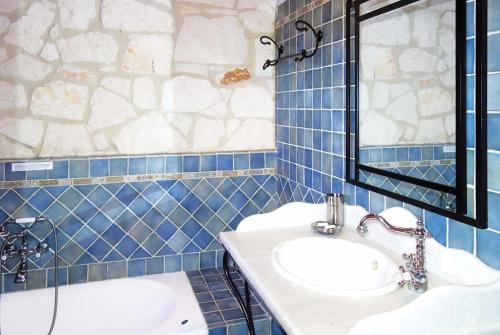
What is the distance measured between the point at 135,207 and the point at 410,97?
1736 millimetres

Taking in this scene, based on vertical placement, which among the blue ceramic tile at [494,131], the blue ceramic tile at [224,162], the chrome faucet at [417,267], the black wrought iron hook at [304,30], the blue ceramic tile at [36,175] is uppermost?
the black wrought iron hook at [304,30]

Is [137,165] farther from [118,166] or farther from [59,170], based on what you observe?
[59,170]

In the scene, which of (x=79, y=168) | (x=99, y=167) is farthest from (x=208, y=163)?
(x=79, y=168)

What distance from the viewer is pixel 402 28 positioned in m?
1.55

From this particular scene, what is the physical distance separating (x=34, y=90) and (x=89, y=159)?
1.59ft

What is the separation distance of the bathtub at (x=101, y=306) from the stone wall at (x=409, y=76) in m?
1.31

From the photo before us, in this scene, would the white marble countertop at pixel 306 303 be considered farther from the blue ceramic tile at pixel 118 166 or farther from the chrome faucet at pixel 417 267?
the blue ceramic tile at pixel 118 166

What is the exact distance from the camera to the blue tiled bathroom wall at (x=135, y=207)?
244cm

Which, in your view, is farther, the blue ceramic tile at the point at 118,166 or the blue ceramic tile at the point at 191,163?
the blue ceramic tile at the point at 191,163

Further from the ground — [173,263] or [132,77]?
[132,77]

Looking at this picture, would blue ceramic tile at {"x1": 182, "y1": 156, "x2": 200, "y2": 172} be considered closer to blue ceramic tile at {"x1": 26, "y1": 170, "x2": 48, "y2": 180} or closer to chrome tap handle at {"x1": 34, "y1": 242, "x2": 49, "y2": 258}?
blue ceramic tile at {"x1": 26, "y1": 170, "x2": 48, "y2": 180}

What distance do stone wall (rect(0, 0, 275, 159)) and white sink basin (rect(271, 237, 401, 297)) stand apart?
1174 mm

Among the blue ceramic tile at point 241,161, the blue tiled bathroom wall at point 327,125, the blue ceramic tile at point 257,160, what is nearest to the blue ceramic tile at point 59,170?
the blue ceramic tile at point 241,161

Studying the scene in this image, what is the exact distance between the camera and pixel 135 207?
259 centimetres
